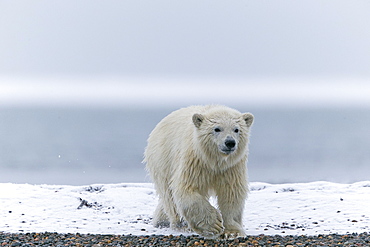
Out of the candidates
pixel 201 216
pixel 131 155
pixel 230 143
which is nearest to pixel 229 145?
pixel 230 143

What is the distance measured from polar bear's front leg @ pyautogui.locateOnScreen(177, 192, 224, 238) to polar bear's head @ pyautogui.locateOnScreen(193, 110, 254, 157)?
611 mm

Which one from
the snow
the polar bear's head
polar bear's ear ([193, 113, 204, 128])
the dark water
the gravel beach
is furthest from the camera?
the dark water

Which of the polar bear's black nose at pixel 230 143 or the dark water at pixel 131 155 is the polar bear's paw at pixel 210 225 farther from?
the dark water at pixel 131 155

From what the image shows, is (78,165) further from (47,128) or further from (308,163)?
(47,128)

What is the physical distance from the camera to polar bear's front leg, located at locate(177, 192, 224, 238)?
6.75m

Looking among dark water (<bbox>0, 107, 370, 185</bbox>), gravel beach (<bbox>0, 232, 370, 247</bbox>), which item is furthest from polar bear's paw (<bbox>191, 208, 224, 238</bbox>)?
dark water (<bbox>0, 107, 370, 185</bbox>)

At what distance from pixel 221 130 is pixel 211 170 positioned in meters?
0.56

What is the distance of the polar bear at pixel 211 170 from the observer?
22.2 feet

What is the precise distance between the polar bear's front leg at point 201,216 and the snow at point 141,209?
2.26ft

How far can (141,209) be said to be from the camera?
29.8ft

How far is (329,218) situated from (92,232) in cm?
332

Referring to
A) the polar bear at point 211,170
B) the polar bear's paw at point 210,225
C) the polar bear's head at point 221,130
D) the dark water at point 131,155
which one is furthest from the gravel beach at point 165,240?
the dark water at point 131,155

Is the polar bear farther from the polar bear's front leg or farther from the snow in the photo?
the snow

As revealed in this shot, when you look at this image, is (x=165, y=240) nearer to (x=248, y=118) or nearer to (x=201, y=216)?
(x=201, y=216)
